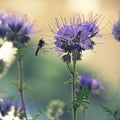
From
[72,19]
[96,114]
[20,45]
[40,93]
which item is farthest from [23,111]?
[40,93]

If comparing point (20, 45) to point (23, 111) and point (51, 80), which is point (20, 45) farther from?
point (51, 80)

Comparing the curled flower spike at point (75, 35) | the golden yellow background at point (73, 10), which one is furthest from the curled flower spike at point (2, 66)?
the golden yellow background at point (73, 10)

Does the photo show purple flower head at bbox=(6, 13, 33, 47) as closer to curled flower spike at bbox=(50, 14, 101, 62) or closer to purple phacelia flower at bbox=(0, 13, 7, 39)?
purple phacelia flower at bbox=(0, 13, 7, 39)

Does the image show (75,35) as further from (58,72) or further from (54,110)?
(58,72)

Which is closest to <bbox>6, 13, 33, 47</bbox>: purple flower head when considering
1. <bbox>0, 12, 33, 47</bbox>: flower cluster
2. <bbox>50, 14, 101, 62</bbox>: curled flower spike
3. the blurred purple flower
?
<bbox>0, 12, 33, 47</bbox>: flower cluster

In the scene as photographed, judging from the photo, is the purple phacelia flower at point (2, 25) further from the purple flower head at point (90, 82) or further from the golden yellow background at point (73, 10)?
the golden yellow background at point (73, 10)
